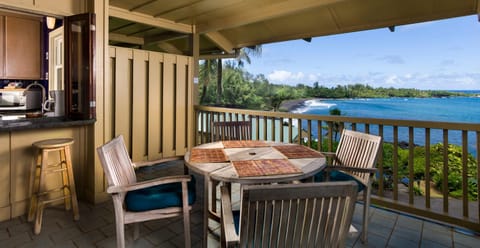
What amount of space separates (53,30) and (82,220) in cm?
365

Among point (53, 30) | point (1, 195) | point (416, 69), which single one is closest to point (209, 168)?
point (1, 195)

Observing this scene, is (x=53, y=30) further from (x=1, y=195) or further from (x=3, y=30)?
(x=1, y=195)

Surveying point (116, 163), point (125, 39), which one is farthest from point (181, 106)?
point (116, 163)

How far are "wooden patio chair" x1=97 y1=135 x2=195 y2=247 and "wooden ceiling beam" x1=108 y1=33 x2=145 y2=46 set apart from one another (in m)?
3.96

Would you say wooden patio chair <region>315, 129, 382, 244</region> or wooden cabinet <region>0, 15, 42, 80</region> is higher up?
wooden cabinet <region>0, 15, 42, 80</region>

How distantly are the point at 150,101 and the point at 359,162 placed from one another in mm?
3281

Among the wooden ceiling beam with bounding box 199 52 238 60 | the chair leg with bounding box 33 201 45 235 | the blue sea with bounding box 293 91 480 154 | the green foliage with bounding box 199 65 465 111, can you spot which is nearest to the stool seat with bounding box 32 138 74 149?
the chair leg with bounding box 33 201 45 235

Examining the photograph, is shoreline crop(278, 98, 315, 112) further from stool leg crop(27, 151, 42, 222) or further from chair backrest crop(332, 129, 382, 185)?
stool leg crop(27, 151, 42, 222)

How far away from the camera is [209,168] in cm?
185

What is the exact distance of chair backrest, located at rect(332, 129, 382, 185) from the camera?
214 centimetres

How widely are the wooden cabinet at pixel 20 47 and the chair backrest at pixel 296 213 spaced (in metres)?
5.77

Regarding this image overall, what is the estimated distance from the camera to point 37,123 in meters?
2.61

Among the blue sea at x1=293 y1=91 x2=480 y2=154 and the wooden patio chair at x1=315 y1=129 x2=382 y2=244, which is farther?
the blue sea at x1=293 y1=91 x2=480 y2=154

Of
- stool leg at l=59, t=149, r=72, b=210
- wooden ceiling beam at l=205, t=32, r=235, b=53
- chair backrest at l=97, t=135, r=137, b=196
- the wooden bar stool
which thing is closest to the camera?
chair backrest at l=97, t=135, r=137, b=196
